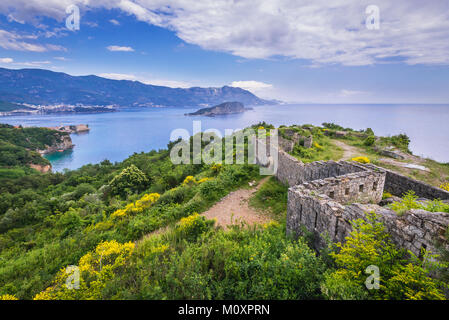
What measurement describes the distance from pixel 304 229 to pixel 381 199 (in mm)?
4644

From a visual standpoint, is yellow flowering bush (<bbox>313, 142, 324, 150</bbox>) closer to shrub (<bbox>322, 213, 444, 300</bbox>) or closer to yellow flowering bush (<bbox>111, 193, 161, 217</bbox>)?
yellow flowering bush (<bbox>111, 193, 161, 217</bbox>)

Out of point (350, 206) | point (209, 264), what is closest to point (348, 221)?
point (350, 206)

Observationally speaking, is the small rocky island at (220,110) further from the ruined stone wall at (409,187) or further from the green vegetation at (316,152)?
the ruined stone wall at (409,187)

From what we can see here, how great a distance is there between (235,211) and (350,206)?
233 inches

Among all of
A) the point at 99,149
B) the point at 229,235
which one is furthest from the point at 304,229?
the point at 99,149

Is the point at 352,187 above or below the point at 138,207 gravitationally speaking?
above

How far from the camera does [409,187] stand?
28.3ft

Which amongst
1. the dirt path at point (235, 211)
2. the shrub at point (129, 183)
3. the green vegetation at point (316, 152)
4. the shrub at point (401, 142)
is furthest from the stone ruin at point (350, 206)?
the shrub at point (129, 183)

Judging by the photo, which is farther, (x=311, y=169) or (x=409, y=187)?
(x=311, y=169)

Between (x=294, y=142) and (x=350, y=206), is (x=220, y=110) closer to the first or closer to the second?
(x=294, y=142)

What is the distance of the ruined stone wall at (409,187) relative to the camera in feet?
25.2

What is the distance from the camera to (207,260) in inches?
194
